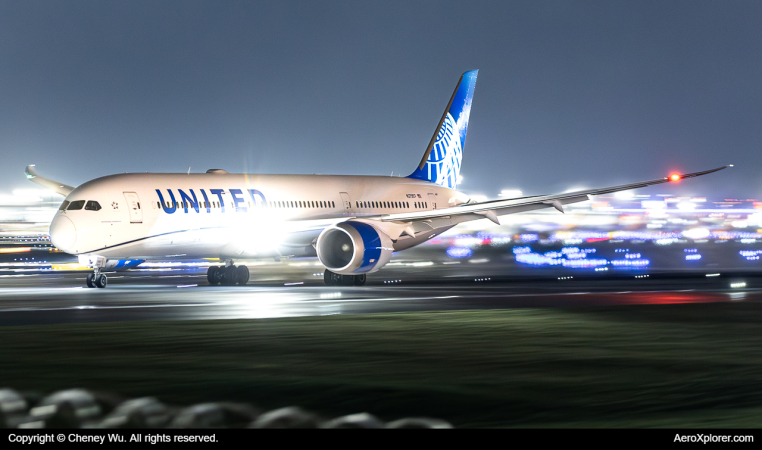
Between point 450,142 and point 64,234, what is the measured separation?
63.3ft

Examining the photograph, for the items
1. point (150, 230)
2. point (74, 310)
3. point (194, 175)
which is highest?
point (194, 175)

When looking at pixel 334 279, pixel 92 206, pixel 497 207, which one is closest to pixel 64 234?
pixel 92 206

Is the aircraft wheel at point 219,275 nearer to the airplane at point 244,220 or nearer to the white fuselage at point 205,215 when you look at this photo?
the airplane at point 244,220

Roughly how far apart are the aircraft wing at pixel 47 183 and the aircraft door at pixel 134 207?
29.8 ft

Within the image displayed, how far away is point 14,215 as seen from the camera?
14525 centimetres

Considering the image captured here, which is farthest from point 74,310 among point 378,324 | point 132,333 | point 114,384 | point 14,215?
point 14,215

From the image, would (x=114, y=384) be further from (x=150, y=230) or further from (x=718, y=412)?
(x=150, y=230)

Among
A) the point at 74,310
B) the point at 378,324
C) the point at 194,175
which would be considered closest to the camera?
the point at 378,324

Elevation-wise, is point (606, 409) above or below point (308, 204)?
below

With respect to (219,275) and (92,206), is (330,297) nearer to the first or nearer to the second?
(92,206)

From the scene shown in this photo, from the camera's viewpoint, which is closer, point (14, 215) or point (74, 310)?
point (74, 310)

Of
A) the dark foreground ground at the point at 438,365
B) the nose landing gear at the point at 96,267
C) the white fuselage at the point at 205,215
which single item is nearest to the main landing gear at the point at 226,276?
the white fuselage at the point at 205,215

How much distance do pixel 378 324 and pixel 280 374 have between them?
6.42 m

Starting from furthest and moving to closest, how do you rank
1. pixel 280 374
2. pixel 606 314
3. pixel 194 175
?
pixel 194 175 < pixel 606 314 < pixel 280 374
